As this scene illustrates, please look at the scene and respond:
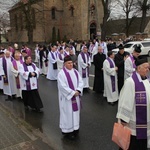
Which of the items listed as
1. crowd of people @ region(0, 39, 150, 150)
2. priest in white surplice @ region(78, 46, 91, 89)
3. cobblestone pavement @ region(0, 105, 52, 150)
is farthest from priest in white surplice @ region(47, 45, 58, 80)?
cobblestone pavement @ region(0, 105, 52, 150)

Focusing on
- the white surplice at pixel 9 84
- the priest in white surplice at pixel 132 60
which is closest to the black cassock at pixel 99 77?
the priest in white surplice at pixel 132 60

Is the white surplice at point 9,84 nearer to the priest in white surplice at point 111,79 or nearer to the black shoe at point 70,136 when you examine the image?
the priest in white surplice at point 111,79

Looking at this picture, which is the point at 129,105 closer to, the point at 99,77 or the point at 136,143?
the point at 136,143

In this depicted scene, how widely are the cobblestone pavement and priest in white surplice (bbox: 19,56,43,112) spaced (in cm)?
101

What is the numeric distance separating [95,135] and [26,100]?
10.5 ft

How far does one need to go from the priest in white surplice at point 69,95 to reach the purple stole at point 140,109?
191 cm

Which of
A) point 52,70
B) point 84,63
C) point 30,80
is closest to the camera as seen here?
point 30,80

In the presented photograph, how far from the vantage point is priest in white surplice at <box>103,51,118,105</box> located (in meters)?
8.38

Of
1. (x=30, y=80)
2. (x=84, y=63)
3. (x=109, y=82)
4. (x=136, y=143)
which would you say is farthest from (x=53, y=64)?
(x=136, y=143)

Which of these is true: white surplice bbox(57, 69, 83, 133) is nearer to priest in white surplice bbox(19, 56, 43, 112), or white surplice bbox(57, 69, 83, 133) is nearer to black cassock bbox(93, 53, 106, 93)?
priest in white surplice bbox(19, 56, 43, 112)

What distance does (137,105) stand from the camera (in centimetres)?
370

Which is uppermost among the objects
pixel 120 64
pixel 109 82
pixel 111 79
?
pixel 120 64

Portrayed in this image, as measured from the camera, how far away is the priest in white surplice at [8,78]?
9.97 m

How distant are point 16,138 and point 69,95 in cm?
161
